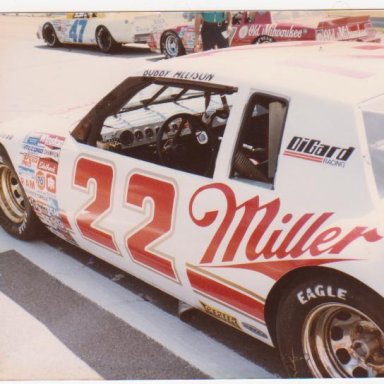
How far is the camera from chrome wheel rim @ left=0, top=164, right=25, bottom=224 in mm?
3877

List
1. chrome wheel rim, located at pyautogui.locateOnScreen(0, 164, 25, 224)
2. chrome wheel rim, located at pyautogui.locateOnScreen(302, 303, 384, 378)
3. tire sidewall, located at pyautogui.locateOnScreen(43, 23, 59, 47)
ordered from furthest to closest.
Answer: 1. tire sidewall, located at pyautogui.locateOnScreen(43, 23, 59, 47)
2. chrome wheel rim, located at pyautogui.locateOnScreen(0, 164, 25, 224)
3. chrome wheel rim, located at pyautogui.locateOnScreen(302, 303, 384, 378)

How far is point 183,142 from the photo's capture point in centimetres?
298

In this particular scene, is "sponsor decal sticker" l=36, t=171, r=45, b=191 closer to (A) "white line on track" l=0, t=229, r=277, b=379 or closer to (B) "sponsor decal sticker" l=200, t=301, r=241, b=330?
(A) "white line on track" l=0, t=229, r=277, b=379

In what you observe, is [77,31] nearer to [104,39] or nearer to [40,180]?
[104,39]

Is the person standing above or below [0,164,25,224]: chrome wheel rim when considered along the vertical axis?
above

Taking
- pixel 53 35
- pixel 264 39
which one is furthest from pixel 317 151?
pixel 53 35

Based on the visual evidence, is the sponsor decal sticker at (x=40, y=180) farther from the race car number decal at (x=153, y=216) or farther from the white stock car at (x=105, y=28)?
the white stock car at (x=105, y=28)

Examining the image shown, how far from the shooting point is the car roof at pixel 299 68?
2.20 meters

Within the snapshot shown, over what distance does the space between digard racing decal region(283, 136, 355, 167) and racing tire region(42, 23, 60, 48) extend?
12.6m

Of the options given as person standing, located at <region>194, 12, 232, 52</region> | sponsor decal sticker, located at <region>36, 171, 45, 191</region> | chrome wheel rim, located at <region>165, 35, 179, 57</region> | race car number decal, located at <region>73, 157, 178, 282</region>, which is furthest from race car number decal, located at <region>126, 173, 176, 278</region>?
chrome wheel rim, located at <region>165, 35, 179, 57</region>

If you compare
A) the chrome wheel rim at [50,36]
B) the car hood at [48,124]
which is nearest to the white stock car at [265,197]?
the car hood at [48,124]

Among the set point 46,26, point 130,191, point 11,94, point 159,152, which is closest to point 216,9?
point 159,152

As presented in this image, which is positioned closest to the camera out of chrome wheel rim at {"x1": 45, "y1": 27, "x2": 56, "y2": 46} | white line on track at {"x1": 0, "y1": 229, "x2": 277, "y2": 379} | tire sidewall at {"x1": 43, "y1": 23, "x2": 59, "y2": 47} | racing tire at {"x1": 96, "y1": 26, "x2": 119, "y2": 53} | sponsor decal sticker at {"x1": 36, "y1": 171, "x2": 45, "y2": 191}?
white line on track at {"x1": 0, "y1": 229, "x2": 277, "y2": 379}
